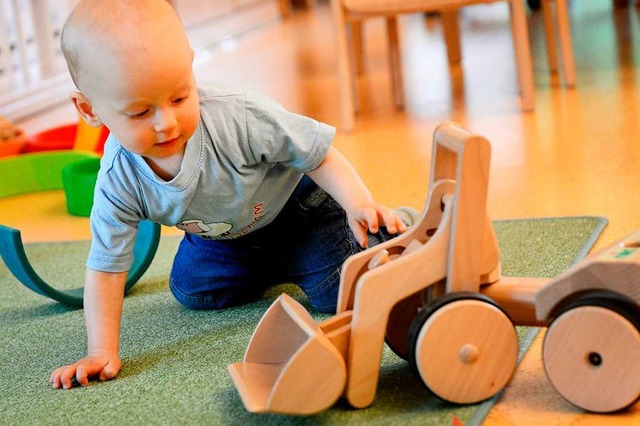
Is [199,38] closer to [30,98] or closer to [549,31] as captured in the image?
[30,98]

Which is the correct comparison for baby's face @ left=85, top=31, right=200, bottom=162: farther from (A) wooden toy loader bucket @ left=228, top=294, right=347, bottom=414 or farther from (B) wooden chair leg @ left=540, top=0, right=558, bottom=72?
(B) wooden chair leg @ left=540, top=0, right=558, bottom=72

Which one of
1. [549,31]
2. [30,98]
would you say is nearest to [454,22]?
[549,31]

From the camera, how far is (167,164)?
98 centimetres

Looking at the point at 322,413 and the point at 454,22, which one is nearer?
the point at 322,413

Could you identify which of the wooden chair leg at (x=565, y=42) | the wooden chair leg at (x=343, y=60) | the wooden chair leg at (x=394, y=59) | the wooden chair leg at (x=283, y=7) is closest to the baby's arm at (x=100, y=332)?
the wooden chair leg at (x=343, y=60)

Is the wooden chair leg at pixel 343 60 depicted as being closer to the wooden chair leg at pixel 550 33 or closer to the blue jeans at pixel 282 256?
the wooden chair leg at pixel 550 33

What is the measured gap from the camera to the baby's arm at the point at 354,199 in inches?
37.8

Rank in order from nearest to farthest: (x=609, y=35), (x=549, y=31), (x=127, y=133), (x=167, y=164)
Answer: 1. (x=127, y=133)
2. (x=167, y=164)
3. (x=549, y=31)
4. (x=609, y=35)

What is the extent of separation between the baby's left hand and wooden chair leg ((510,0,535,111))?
118cm

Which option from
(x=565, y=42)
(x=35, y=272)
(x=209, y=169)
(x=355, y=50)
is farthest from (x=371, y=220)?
(x=355, y=50)

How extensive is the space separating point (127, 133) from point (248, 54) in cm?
298

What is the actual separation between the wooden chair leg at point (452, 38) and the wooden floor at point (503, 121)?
0.18 feet

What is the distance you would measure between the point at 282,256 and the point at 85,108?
1.06ft

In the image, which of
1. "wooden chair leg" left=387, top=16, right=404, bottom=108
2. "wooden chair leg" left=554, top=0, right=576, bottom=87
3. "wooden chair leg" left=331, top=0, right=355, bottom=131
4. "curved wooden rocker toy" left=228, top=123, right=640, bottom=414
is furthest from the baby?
"wooden chair leg" left=387, top=16, right=404, bottom=108
